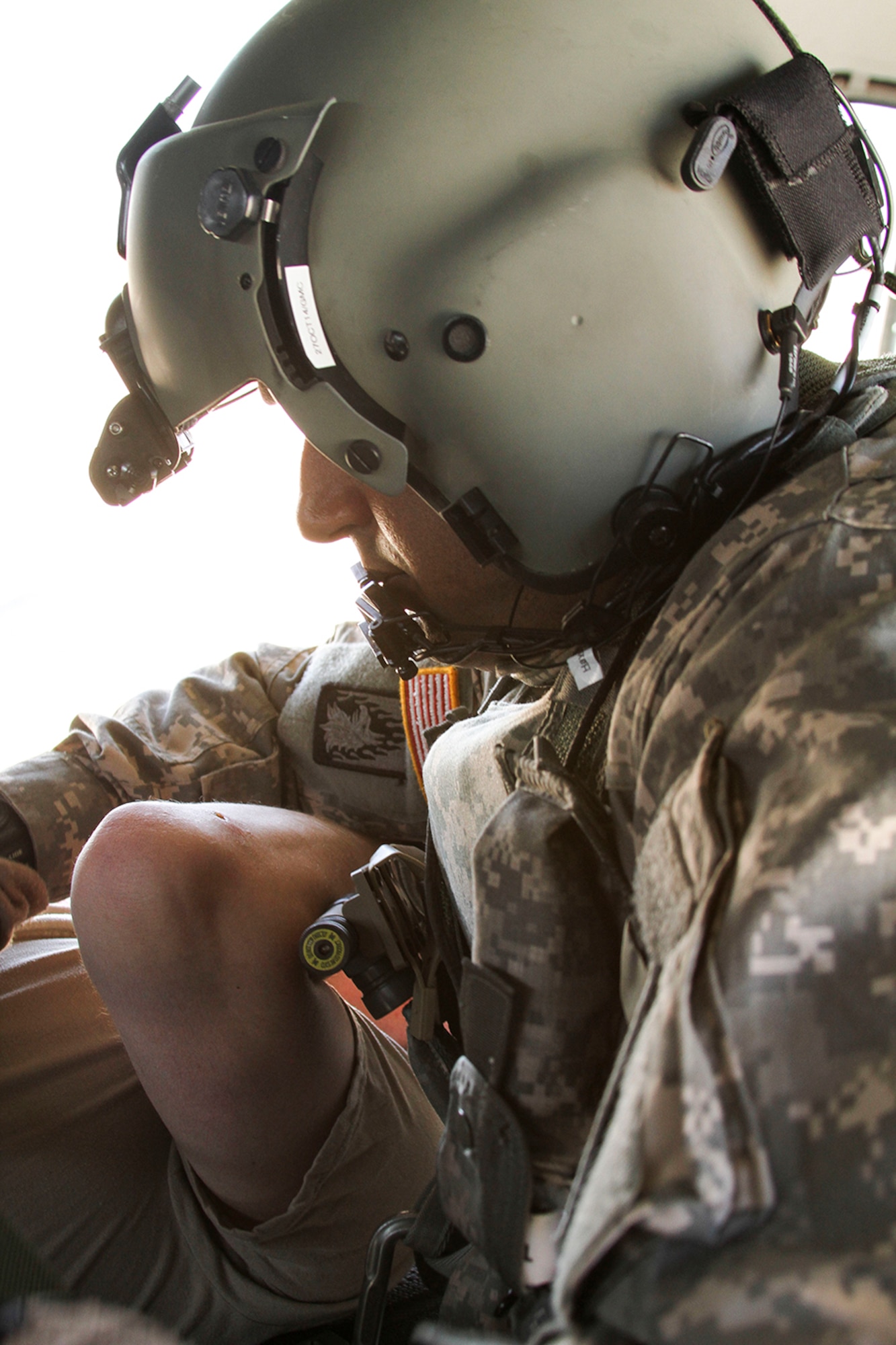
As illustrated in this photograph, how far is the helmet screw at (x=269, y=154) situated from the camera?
69cm

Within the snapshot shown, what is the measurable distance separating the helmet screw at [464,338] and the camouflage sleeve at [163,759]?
98cm

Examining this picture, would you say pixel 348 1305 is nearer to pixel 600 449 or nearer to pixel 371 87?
pixel 600 449

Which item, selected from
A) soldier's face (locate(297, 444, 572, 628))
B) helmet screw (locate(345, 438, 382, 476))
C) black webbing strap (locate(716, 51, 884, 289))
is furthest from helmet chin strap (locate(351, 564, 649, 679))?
black webbing strap (locate(716, 51, 884, 289))

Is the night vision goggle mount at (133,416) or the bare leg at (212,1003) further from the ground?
the night vision goggle mount at (133,416)

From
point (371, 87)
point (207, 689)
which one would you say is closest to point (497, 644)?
point (371, 87)

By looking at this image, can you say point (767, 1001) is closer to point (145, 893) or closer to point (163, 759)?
point (145, 893)

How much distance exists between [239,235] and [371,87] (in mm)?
144

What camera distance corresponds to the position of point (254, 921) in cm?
108

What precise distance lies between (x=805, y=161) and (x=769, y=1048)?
24.8 inches

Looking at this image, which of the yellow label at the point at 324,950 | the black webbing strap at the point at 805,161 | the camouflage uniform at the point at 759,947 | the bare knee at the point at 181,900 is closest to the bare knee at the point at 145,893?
the bare knee at the point at 181,900

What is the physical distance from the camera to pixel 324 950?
1.00m

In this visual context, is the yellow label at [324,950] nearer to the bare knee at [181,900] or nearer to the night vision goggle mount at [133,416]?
the bare knee at [181,900]

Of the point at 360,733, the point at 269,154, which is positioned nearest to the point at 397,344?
the point at 269,154

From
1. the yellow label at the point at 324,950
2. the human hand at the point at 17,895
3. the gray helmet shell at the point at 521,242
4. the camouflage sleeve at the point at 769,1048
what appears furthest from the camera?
the human hand at the point at 17,895
